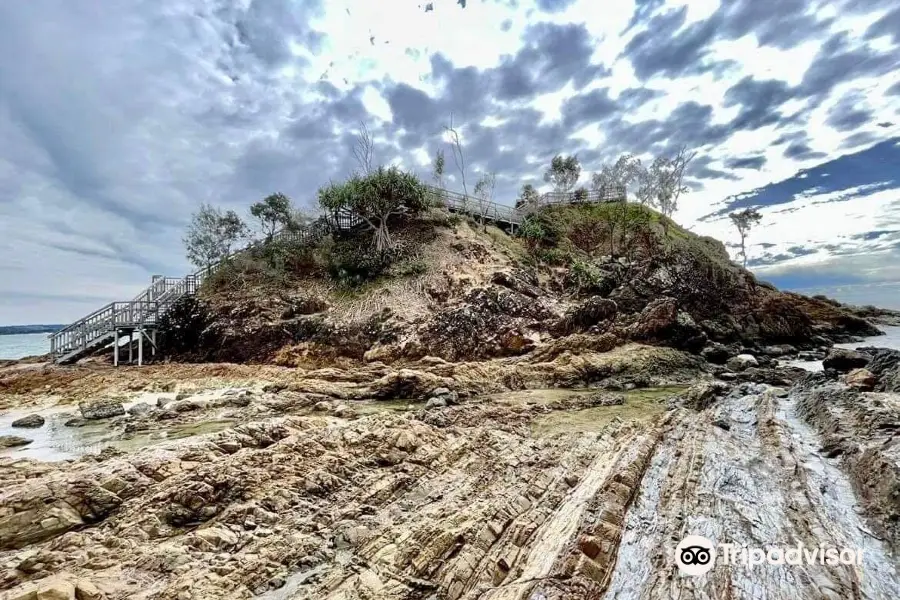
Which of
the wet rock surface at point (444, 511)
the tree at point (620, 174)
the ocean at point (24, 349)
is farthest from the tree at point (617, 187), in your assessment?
the ocean at point (24, 349)

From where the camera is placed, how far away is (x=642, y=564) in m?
4.65

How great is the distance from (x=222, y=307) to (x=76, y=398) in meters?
9.81

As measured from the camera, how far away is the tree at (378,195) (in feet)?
80.8

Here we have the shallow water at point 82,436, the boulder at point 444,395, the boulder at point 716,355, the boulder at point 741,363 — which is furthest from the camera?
the boulder at point 716,355

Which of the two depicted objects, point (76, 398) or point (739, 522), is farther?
point (76, 398)

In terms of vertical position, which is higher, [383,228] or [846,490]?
[383,228]

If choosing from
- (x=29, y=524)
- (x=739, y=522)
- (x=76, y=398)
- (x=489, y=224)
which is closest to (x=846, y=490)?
(x=739, y=522)

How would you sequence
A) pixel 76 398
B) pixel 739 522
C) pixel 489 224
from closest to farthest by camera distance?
pixel 739 522
pixel 76 398
pixel 489 224

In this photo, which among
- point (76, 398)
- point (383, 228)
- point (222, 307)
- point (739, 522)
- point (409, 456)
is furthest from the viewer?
point (383, 228)

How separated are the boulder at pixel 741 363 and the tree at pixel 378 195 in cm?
1937

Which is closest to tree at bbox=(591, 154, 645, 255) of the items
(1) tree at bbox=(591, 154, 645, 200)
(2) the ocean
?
(1) tree at bbox=(591, 154, 645, 200)

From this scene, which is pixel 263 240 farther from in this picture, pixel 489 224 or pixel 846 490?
pixel 846 490

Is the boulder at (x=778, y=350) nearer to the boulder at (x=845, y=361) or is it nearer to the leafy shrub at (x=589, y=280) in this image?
the boulder at (x=845, y=361)

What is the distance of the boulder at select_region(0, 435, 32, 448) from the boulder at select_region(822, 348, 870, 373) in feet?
78.8
